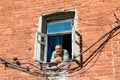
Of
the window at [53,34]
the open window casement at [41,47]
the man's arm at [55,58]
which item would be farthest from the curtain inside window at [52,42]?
the man's arm at [55,58]

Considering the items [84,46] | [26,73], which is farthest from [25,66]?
[84,46]

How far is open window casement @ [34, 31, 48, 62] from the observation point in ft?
29.7

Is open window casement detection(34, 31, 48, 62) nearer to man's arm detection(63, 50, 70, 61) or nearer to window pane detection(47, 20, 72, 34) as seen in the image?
window pane detection(47, 20, 72, 34)

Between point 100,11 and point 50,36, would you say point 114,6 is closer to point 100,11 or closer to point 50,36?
point 100,11

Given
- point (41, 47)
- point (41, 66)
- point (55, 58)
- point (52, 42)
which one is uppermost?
point (52, 42)

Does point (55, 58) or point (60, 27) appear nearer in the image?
point (55, 58)

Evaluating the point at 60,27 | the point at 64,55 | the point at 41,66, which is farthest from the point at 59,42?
the point at 41,66

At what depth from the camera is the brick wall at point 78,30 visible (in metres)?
8.48

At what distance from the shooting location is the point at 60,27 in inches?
379

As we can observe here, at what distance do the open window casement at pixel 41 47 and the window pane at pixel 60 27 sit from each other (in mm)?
341

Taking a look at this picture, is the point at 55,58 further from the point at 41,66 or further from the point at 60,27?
the point at 60,27

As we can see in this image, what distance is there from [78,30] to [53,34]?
804 millimetres

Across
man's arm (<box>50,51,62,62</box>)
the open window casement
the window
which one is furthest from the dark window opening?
man's arm (<box>50,51,62,62</box>)

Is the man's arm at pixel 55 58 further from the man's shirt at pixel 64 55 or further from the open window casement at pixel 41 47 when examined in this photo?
the open window casement at pixel 41 47
